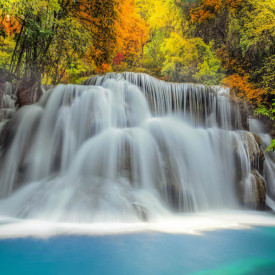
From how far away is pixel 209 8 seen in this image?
47.1 feet

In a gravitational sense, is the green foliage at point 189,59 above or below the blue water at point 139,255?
above

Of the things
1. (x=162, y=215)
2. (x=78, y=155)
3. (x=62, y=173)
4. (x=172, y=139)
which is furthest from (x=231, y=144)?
(x=62, y=173)

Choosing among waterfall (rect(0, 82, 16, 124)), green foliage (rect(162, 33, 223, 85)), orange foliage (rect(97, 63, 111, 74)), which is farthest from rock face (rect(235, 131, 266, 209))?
orange foliage (rect(97, 63, 111, 74))

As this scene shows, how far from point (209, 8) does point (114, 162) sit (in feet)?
44.2

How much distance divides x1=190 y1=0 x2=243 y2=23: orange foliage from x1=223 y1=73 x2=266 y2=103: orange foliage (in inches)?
206

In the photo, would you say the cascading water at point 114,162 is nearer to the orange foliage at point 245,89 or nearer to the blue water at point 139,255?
the blue water at point 139,255

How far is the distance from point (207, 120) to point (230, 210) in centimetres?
440

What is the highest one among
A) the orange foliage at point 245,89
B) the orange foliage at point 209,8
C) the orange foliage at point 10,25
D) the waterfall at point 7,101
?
the orange foliage at point 209,8

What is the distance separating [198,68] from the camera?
1321 cm

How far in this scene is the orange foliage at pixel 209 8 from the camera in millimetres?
13789

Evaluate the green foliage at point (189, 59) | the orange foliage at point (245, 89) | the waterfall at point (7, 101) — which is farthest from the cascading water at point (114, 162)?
the green foliage at point (189, 59)

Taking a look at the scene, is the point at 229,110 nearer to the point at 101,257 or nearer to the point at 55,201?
the point at 55,201

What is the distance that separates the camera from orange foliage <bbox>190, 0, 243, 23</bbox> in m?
13.8

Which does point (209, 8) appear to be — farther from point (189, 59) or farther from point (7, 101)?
point (7, 101)
